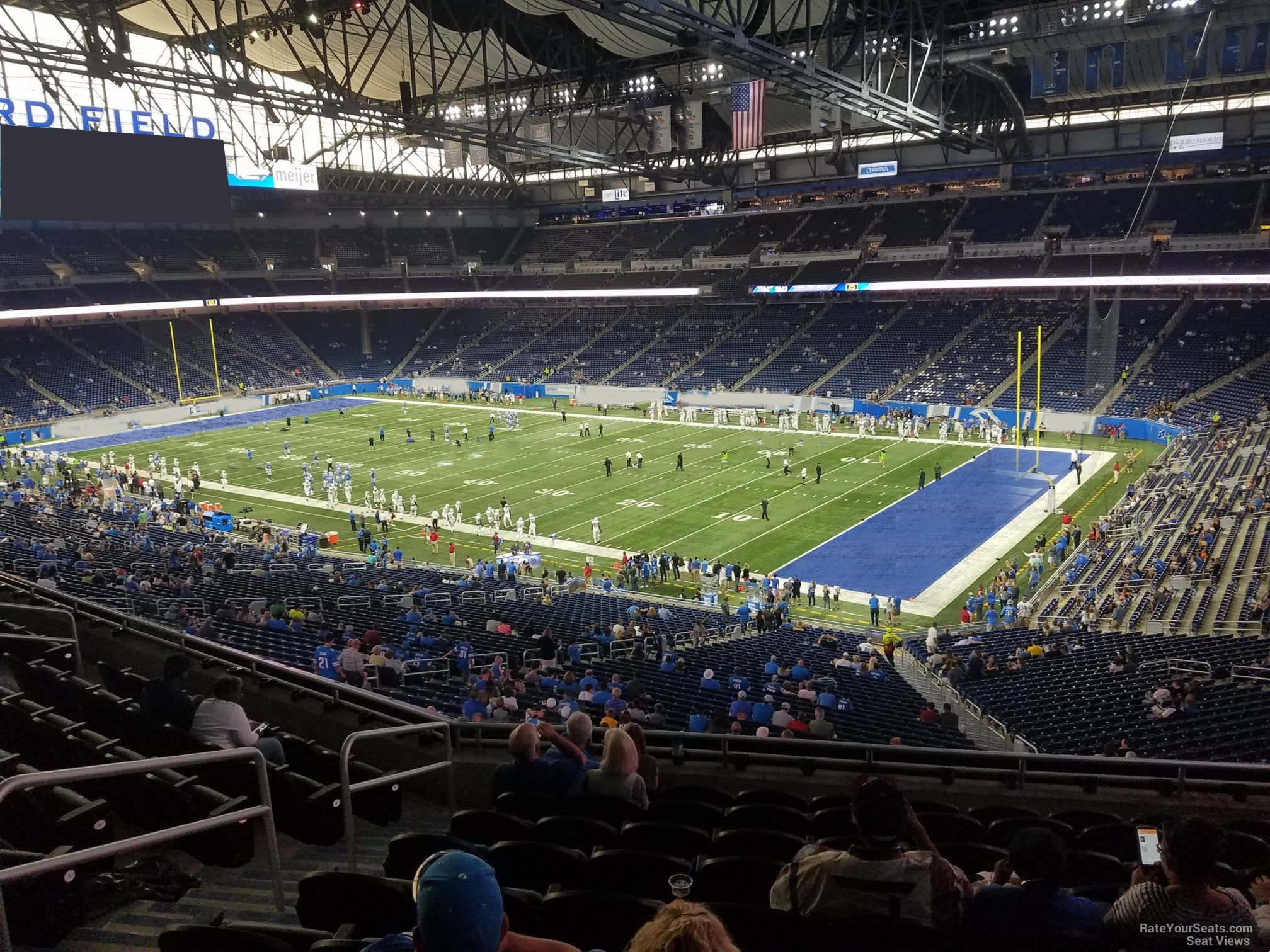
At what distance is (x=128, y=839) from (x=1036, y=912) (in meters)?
3.99

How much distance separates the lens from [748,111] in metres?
31.9

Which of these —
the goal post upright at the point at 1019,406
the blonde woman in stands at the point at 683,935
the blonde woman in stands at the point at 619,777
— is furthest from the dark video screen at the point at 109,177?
the goal post upright at the point at 1019,406

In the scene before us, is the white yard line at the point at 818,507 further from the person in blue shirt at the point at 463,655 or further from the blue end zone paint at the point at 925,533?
the person in blue shirt at the point at 463,655

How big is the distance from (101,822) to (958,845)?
14.1ft

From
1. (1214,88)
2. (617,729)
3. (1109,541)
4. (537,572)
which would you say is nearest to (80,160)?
(537,572)

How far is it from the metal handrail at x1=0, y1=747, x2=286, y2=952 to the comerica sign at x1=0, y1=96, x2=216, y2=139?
36.1m

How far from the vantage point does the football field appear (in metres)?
30.5

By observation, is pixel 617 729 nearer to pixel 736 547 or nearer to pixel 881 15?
pixel 736 547

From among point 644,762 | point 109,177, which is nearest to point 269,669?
point 644,762

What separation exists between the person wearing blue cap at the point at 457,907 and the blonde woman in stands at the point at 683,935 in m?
0.44

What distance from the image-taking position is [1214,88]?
45.8m

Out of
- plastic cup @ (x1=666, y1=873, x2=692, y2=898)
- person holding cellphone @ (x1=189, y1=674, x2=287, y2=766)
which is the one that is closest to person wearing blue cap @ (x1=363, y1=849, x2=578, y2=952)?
plastic cup @ (x1=666, y1=873, x2=692, y2=898)

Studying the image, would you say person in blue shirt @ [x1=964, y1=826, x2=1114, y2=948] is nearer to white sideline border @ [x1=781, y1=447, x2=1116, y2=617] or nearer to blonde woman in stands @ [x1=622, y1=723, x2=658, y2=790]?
blonde woman in stands @ [x1=622, y1=723, x2=658, y2=790]

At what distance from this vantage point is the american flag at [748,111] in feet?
103
